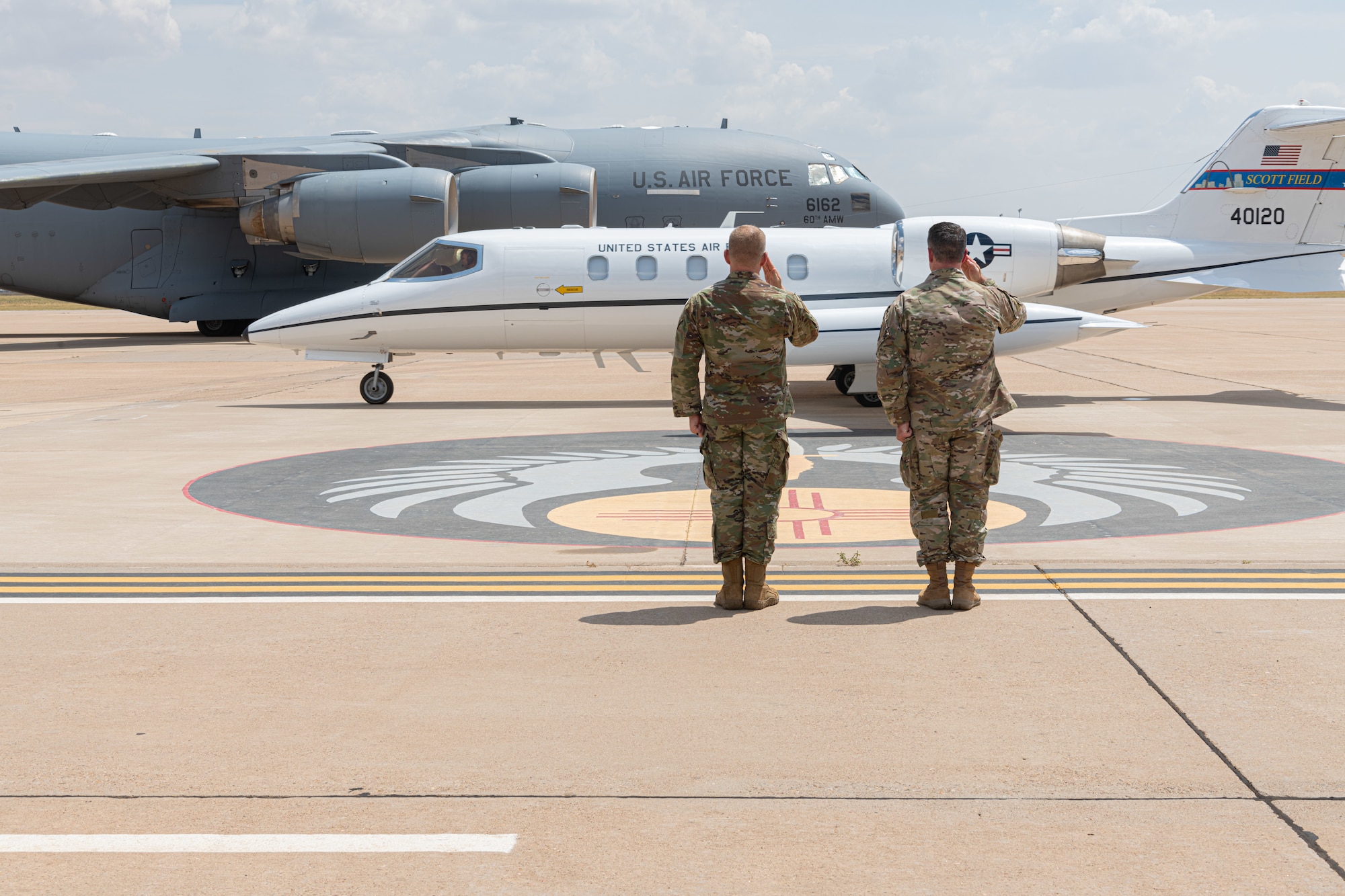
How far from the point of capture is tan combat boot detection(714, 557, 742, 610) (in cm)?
692

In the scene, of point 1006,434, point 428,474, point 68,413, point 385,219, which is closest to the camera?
point 428,474

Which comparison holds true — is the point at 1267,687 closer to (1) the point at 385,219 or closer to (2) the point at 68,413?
(2) the point at 68,413

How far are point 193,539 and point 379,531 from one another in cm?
124

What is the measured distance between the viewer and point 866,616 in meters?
6.73

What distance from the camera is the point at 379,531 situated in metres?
9.25

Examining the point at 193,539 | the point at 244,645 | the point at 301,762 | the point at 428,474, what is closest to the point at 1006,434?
the point at 428,474

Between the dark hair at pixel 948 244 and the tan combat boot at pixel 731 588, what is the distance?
6.65 feet

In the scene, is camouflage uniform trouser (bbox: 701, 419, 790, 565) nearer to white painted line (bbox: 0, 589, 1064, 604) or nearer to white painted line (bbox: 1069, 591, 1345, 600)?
→ white painted line (bbox: 0, 589, 1064, 604)

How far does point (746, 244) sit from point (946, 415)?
141 centimetres

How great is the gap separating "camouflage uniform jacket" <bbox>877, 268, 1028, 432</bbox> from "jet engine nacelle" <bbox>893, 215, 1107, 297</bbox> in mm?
10462

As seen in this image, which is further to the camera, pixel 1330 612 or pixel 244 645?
pixel 1330 612

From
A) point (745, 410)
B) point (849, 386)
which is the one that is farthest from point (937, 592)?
point (849, 386)

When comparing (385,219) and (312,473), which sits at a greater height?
(385,219)

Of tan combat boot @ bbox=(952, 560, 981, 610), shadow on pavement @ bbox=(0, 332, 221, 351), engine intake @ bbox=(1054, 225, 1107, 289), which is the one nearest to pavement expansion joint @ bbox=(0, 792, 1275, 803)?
tan combat boot @ bbox=(952, 560, 981, 610)
